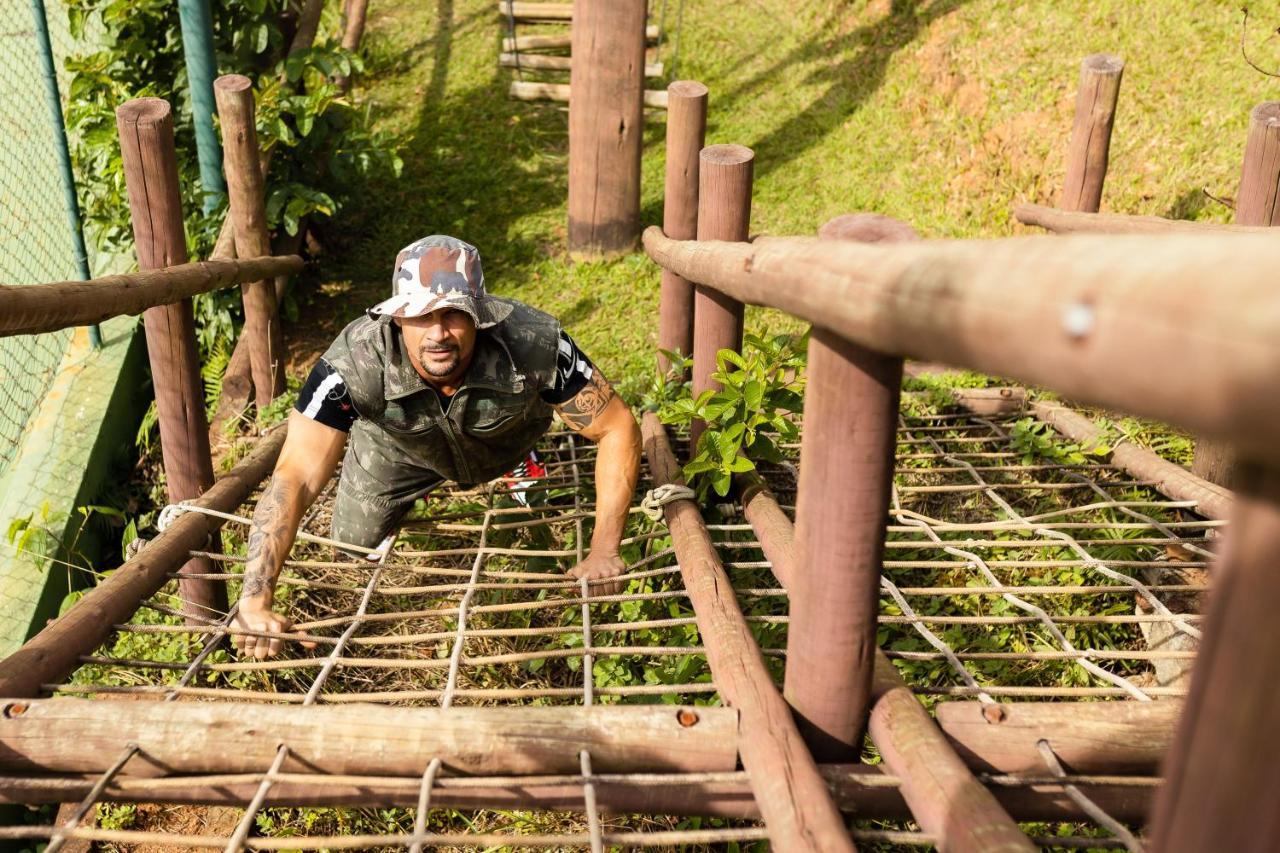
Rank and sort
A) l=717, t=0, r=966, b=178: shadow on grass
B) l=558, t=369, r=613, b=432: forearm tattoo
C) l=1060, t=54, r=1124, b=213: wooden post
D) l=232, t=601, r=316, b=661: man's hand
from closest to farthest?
1. l=232, t=601, r=316, b=661: man's hand
2. l=558, t=369, r=613, b=432: forearm tattoo
3. l=1060, t=54, r=1124, b=213: wooden post
4. l=717, t=0, r=966, b=178: shadow on grass

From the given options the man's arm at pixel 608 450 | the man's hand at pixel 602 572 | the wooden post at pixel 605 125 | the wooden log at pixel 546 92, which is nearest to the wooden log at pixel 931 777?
the man's hand at pixel 602 572

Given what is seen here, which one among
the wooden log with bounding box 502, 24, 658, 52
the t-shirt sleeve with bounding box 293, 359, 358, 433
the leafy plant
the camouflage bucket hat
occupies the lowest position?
the leafy plant

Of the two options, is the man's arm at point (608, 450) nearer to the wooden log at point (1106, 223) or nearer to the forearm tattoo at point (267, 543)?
the forearm tattoo at point (267, 543)

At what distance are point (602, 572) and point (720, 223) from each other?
1.32m

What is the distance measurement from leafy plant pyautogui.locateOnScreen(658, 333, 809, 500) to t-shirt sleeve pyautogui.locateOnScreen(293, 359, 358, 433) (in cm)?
109

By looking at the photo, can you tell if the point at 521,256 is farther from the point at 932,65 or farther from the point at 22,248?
the point at 932,65

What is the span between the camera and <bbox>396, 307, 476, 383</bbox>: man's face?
3232 millimetres

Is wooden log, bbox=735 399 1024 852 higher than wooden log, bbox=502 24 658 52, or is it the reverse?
wooden log, bbox=502 24 658 52

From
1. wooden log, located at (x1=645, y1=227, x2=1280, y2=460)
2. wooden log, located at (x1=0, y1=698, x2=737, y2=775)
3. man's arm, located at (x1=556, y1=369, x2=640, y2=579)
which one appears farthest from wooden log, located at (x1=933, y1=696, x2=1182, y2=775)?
man's arm, located at (x1=556, y1=369, x2=640, y2=579)

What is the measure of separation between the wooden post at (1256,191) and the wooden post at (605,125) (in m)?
3.34

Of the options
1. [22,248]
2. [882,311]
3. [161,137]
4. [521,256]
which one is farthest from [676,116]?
[22,248]

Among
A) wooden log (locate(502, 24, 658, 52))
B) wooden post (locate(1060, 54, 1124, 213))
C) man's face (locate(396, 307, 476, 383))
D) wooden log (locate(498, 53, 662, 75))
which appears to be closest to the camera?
man's face (locate(396, 307, 476, 383))

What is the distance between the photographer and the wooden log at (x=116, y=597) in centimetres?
252

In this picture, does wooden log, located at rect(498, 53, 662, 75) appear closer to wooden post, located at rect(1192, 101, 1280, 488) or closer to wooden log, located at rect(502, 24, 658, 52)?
wooden log, located at rect(502, 24, 658, 52)
